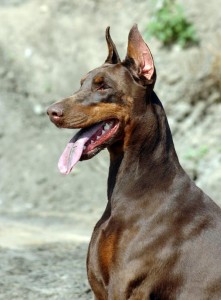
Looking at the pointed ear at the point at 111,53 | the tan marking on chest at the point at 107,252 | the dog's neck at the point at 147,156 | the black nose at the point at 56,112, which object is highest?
the pointed ear at the point at 111,53

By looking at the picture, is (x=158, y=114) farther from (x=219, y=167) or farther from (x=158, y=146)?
(x=219, y=167)

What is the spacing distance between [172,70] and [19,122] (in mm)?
2662

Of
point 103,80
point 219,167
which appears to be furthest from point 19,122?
point 103,80

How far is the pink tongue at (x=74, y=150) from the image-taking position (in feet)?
19.7

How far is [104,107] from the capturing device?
6023 mm

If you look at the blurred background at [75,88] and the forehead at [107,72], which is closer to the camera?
the forehead at [107,72]

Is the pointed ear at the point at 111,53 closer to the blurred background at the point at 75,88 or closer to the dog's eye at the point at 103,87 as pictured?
the dog's eye at the point at 103,87

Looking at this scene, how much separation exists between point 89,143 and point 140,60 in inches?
26.4

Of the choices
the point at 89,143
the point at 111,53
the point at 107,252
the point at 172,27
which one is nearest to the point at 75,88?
the point at 172,27

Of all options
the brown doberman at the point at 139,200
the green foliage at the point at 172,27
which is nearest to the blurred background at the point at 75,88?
the green foliage at the point at 172,27

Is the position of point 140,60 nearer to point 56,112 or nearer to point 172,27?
point 56,112

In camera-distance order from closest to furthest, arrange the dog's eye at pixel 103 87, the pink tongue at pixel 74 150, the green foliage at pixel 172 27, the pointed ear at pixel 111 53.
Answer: the pink tongue at pixel 74 150 < the dog's eye at pixel 103 87 < the pointed ear at pixel 111 53 < the green foliage at pixel 172 27

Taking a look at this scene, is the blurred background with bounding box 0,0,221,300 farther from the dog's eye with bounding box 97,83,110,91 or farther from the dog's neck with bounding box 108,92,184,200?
the dog's eye with bounding box 97,83,110,91

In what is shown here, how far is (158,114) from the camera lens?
6180 mm
